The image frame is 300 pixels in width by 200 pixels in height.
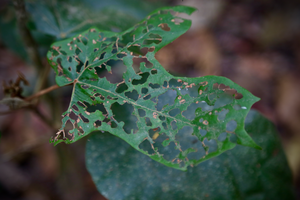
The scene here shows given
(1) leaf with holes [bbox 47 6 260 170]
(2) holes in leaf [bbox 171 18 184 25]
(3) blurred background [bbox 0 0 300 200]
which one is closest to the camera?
(1) leaf with holes [bbox 47 6 260 170]

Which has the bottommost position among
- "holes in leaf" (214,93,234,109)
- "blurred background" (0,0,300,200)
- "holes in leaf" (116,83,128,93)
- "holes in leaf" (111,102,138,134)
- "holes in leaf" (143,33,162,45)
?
"blurred background" (0,0,300,200)

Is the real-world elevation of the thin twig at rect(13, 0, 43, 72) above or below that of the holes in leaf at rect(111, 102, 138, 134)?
above

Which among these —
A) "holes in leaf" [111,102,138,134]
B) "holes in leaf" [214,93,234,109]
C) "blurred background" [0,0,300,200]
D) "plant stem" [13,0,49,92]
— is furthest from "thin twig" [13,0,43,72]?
"holes in leaf" [214,93,234,109]

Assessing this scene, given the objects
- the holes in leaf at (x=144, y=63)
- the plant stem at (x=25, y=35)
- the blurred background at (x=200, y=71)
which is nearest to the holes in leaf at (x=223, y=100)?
the holes in leaf at (x=144, y=63)

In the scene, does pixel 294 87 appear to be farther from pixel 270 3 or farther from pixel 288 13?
pixel 270 3

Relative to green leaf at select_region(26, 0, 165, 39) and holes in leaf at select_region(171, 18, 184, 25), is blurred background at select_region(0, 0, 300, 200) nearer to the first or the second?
green leaf at select_region(26, 0, 165, 39)

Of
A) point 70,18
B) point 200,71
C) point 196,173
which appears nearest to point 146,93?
point 196,173

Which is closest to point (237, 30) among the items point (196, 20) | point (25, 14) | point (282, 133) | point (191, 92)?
point (196, 20)
